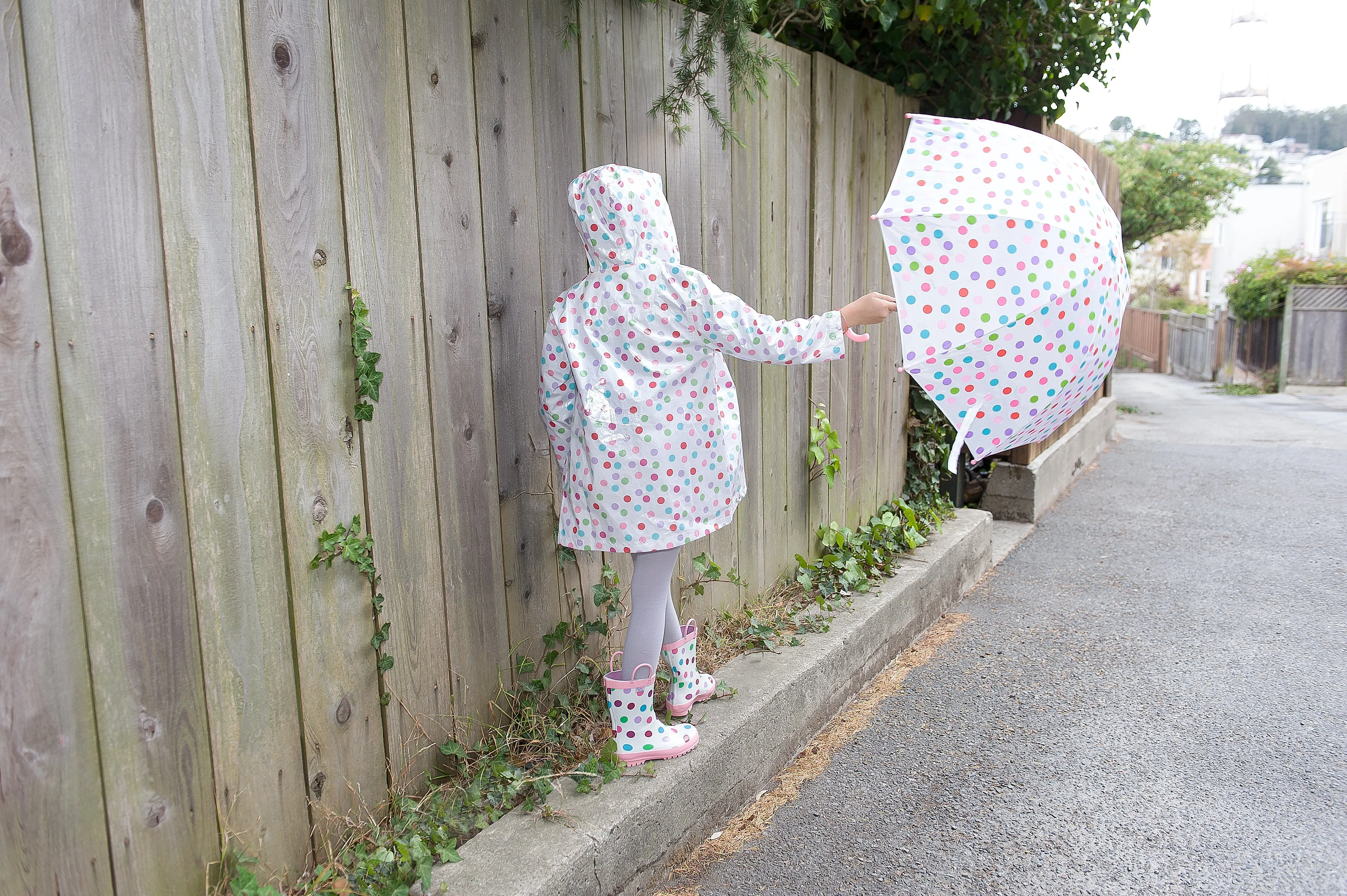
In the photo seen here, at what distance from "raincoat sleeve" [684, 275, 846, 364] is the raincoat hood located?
0.49 ft

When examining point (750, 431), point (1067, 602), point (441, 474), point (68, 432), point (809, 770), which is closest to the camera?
point (68, 432)

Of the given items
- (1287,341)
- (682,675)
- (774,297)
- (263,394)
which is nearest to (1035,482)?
(774,297)

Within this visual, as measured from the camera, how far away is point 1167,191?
18.7 m

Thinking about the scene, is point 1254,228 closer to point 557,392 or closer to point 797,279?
point 797,279

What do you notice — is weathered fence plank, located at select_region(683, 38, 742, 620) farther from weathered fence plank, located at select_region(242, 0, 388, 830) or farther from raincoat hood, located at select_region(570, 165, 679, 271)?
weathered fence plank, located at select_region(242, 0, 388, 830)

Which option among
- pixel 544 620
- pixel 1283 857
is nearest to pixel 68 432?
pixel 544 620

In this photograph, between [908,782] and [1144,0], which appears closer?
[908,782]

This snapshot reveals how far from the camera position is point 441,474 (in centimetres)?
247

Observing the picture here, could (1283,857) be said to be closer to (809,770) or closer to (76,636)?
(809,770)

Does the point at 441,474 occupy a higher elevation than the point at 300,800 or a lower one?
higher

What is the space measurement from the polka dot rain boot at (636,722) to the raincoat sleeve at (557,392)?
0.64 meters

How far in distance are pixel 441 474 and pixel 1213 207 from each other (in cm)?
2340

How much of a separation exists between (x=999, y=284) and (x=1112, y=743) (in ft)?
6.29

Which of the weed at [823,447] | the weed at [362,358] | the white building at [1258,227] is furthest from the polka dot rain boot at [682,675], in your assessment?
the white building at [1258,227]
